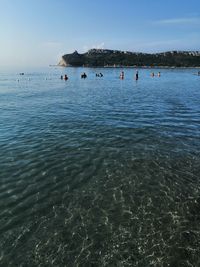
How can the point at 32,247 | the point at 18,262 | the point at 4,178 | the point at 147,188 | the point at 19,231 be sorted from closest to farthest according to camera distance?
the point at 18,262
the point at 32,247
the point at 19,231
the point at 147,188
the point at 4,178

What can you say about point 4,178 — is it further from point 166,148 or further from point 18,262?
point 166,148

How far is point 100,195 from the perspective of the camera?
14047 millimetres

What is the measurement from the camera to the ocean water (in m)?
10.2

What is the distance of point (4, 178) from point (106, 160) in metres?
6.75

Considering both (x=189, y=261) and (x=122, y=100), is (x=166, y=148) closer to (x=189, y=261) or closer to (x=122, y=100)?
(x=189, y=261)

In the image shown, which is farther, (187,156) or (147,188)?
(187,156)

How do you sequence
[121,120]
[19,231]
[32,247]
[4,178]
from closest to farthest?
[32,247] → [19,231] → [4,178] → [121,120]

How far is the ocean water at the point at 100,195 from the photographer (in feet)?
33.5

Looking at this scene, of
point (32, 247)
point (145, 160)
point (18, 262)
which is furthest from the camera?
point (145, 160)

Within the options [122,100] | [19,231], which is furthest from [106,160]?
[122,100]

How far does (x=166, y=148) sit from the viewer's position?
67.2 feet

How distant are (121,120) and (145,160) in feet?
39.2

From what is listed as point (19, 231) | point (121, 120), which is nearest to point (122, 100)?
point (121, 120)

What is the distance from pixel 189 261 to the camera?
9742 mm
